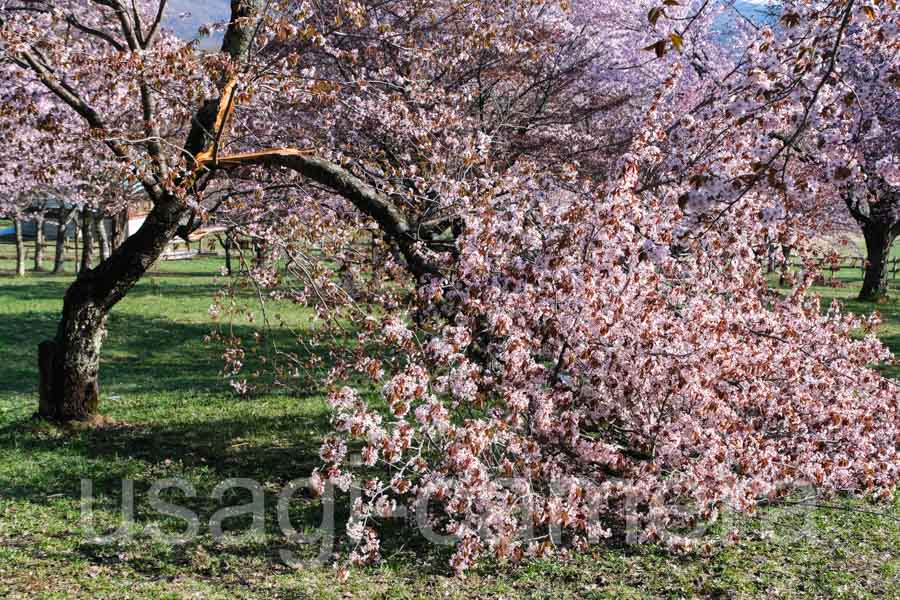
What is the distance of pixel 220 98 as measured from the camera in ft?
26.6

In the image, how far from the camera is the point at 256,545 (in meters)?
6.57

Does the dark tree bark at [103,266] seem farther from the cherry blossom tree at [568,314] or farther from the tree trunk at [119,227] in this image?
the tree trunk at [119,227]

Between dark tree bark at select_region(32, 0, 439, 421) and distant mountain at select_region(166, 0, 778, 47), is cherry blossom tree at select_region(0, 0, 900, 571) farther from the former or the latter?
distant mountain at select_region(166, 0, 778, 47)

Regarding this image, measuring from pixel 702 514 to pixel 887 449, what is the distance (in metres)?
1.85

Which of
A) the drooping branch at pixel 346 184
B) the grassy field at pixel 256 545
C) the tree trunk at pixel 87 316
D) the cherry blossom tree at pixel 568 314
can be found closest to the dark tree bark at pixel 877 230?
the cherry blossom tree at pixel 568 314

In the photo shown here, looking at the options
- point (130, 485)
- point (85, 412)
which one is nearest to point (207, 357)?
point (85, 412)

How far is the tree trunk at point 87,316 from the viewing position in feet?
29.1

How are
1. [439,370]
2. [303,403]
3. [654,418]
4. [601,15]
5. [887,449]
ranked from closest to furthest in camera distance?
[439,370] → [654,418] → [887,449] → [303,403] → [601,15]

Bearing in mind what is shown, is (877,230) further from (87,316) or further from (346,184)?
(87,316)

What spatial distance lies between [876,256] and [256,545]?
23.1m

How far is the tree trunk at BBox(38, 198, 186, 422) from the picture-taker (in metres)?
8.87

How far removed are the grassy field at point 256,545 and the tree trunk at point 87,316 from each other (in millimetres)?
356

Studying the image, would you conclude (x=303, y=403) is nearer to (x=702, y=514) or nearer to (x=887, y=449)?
(x=702, y=514)

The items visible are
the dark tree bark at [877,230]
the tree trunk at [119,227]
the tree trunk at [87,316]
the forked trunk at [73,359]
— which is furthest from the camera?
the tree trunk at [119,227]
